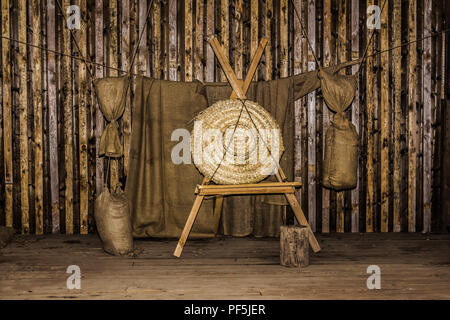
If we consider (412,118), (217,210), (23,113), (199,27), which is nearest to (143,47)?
(199,27)

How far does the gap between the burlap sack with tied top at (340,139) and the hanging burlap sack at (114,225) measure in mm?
1959

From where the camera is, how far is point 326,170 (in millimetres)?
3896

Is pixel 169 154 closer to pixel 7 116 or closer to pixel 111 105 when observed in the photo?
pixel 111 105

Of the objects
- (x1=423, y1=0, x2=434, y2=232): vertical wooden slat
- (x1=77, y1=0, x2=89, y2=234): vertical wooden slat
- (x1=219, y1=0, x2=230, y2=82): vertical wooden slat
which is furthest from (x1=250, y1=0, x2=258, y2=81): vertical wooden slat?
(x1=77, y1=0, x2=89, y2=234): vertical wooden slat

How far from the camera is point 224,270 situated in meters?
3.08

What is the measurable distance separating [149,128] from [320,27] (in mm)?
2208

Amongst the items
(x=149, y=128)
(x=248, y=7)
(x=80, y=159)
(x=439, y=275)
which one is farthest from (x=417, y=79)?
(x=80, y=159)

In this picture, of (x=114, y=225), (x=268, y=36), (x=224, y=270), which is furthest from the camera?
(x=268, y=36)

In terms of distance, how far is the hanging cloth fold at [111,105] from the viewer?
3762 mm

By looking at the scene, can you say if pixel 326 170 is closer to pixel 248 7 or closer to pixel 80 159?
pixel 248 7

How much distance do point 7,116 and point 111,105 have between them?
136 cm

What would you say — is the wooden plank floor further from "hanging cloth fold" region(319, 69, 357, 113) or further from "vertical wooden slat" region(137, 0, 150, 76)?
"vertical wooden slat" region(137, 0, 150, 76)

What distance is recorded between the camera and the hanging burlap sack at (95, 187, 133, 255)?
3486mm

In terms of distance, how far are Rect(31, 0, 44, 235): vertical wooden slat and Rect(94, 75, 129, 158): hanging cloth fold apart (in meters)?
0.91
